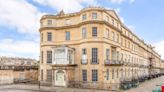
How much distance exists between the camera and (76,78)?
35.4 meters

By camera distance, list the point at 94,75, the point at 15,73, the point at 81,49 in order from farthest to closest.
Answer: the point at 15,73, the point at 81,49, the point at 94,75

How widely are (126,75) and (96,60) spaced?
17369 millimetres

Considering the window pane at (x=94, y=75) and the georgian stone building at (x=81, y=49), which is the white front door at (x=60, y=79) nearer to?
the georgian stone building at (x=81, y=49)

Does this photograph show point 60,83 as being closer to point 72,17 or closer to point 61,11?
point 72,17

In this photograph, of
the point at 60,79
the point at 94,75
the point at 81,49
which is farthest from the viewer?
the point at 60,79

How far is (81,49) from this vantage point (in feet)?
115

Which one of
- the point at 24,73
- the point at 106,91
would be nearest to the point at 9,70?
the point at 24,73

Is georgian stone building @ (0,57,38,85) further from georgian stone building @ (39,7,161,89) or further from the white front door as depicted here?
the white front door

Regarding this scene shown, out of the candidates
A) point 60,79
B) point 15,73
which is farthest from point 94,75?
point 15,73

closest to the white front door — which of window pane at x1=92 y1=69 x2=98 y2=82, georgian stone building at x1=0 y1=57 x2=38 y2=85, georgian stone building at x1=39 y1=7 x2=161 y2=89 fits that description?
georgian stone building at x1=39 y1=7 x2=161 y2=89

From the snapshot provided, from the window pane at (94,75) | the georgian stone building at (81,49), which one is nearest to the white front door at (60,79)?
the georgian stone building at (81,49)

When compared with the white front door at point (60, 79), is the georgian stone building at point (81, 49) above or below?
above

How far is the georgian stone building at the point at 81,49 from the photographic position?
33.5 meters

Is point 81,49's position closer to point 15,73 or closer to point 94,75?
point 94,75
